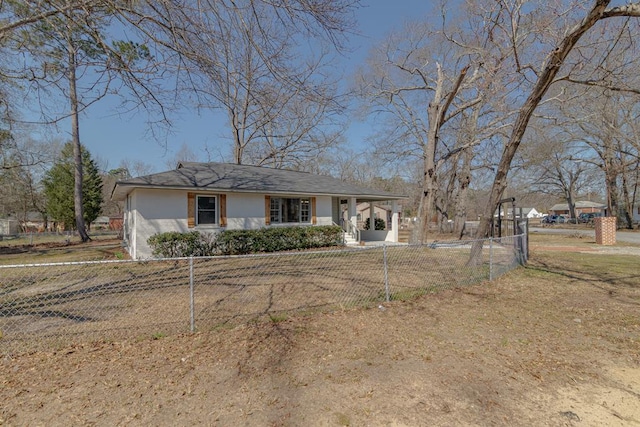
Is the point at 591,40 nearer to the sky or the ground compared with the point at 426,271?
nearer to the sky

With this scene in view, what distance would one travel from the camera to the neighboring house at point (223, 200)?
10.9 meters

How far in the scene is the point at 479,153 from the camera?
20.8 meters

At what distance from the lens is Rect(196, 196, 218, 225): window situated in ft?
39.1

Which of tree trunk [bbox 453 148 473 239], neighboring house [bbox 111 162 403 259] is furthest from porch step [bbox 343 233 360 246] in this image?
tree trunk [bbox 453 148 473 239]

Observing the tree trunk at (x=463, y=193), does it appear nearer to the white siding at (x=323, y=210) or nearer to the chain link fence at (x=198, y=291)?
the white siding at (x=323, y=210)

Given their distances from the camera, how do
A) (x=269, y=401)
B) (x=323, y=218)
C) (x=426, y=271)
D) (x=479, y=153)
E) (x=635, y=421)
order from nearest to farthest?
(x=635, y=421), (x=269, y=401), (x=426, y=271), (x=323, y=218), (x=479, y=153)

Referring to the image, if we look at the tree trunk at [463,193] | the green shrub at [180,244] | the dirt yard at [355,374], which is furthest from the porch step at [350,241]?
the dirt yard at [355,374]

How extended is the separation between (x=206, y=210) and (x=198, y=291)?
6328 millimetres

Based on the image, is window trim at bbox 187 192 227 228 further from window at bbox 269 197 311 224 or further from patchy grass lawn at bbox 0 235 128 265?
patchy grass lawn at bbox 0 235 128 265

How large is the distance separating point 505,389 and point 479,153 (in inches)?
823

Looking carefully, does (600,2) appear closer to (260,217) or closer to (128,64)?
(128,64)

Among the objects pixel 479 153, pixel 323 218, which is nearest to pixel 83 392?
pixel 323 218

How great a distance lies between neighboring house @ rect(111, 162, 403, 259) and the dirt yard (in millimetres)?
8043

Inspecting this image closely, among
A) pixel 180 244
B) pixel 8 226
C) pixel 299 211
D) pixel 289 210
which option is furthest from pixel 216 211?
pixel 8 226
